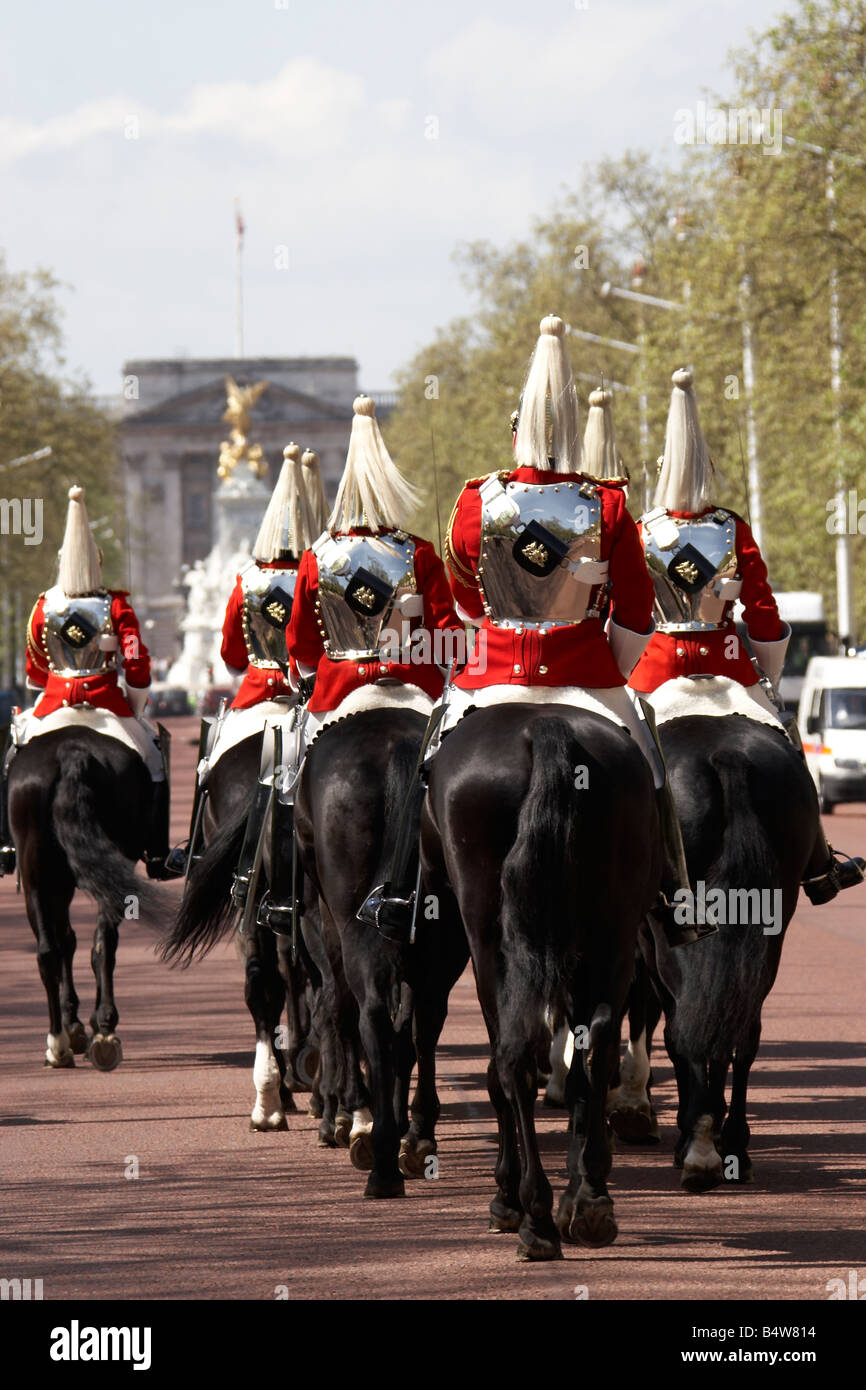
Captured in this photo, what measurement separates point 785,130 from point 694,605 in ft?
83.5

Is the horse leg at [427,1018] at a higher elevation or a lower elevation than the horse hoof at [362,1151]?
higher

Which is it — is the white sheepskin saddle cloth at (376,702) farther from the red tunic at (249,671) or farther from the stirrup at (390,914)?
the red tunic at (249,671)

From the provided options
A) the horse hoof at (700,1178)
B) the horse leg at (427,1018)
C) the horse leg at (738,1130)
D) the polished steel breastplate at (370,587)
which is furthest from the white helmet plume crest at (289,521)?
the horse hoof at (700,1178)

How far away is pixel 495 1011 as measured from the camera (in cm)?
693

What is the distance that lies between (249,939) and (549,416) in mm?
3070

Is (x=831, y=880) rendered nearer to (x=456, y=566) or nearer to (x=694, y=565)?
(x=694, y=565)

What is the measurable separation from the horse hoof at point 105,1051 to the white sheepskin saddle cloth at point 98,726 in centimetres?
148

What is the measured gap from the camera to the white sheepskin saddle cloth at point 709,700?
8.66 m

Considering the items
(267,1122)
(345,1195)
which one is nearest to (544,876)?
(345,1195)

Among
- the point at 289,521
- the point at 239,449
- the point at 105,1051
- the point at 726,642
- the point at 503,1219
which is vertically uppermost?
the point at 239,449

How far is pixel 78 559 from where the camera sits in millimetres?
11852
